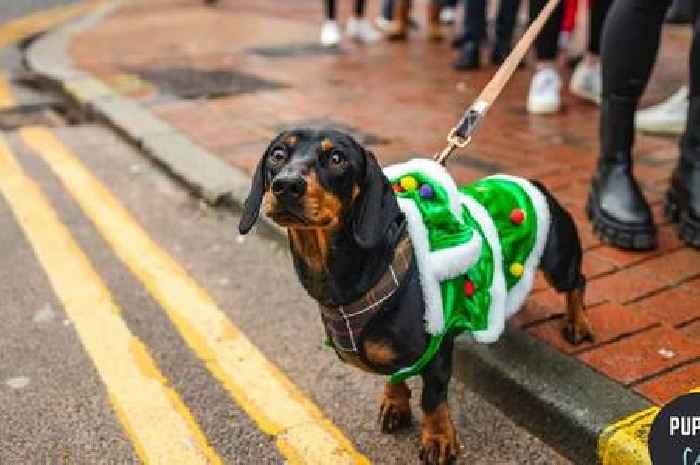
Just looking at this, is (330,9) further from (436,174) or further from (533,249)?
(436,174)

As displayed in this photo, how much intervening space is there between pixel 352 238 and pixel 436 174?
0.40 m

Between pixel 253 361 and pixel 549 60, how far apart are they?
10.5 feet

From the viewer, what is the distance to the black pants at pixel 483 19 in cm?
660

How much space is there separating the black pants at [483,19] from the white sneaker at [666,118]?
200cm

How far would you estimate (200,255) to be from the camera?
3619mm

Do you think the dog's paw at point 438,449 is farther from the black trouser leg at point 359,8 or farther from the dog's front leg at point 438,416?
the black trouser leg at point 359,8

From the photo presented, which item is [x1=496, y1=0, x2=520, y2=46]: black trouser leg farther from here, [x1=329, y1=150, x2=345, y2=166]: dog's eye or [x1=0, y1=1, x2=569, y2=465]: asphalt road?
[x1=329, y1=150, x2=345, y2=166]: dog's eye

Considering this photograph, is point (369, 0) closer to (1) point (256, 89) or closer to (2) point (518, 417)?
(1) point (256, 89)

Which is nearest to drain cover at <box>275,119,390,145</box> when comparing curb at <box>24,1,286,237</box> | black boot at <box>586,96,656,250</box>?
curb at <box>24,1,286,237</box>

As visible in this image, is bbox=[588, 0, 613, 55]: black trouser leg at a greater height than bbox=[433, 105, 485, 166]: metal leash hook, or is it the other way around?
bbox=[433, 105, 485, 166]: metal leash hook

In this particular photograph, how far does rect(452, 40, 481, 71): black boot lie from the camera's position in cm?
664

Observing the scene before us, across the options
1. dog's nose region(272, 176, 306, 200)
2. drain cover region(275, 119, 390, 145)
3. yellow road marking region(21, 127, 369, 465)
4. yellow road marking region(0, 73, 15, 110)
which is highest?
dog's nose region(272, 176, 306, 200)

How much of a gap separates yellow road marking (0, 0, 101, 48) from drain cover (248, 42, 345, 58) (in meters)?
2.86

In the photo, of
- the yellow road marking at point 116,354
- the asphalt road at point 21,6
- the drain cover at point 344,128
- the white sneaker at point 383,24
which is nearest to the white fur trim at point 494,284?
the yellow road marking at point 116,354
